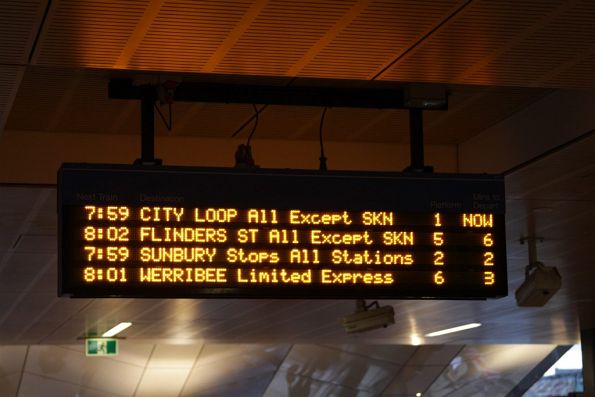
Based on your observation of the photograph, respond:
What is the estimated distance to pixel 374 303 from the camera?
14492 mm

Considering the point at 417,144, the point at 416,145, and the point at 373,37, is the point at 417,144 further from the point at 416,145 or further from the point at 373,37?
the point at 373,37

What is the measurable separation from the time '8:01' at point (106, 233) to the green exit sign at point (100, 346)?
11419mm

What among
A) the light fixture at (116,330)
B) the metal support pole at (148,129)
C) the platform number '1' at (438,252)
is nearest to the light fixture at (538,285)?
the platform number '1' at (438,252)

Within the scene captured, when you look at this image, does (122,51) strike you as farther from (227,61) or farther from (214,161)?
(214,161)

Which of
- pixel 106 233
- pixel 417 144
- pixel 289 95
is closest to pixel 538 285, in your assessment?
pixel 417 144

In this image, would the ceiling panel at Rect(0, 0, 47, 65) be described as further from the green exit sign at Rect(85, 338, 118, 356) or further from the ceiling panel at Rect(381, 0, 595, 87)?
the green exit sign at Rect(85, 338, 118, 356)

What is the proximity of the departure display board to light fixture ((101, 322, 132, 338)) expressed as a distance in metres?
9.95

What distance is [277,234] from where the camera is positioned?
663cm

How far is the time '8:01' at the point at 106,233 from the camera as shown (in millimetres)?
6352

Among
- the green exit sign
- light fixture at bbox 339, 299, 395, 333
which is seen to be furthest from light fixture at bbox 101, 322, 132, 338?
light fixture at bbox 339, 299, 395, 333

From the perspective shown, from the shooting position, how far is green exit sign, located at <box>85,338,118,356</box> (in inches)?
693

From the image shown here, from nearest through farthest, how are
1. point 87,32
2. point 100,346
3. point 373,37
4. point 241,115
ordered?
point 87,32, point 373,37, point 241,115, point 100,346

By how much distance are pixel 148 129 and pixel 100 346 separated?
37.5ft

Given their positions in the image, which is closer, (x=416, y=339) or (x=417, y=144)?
(x=417, y=144)
